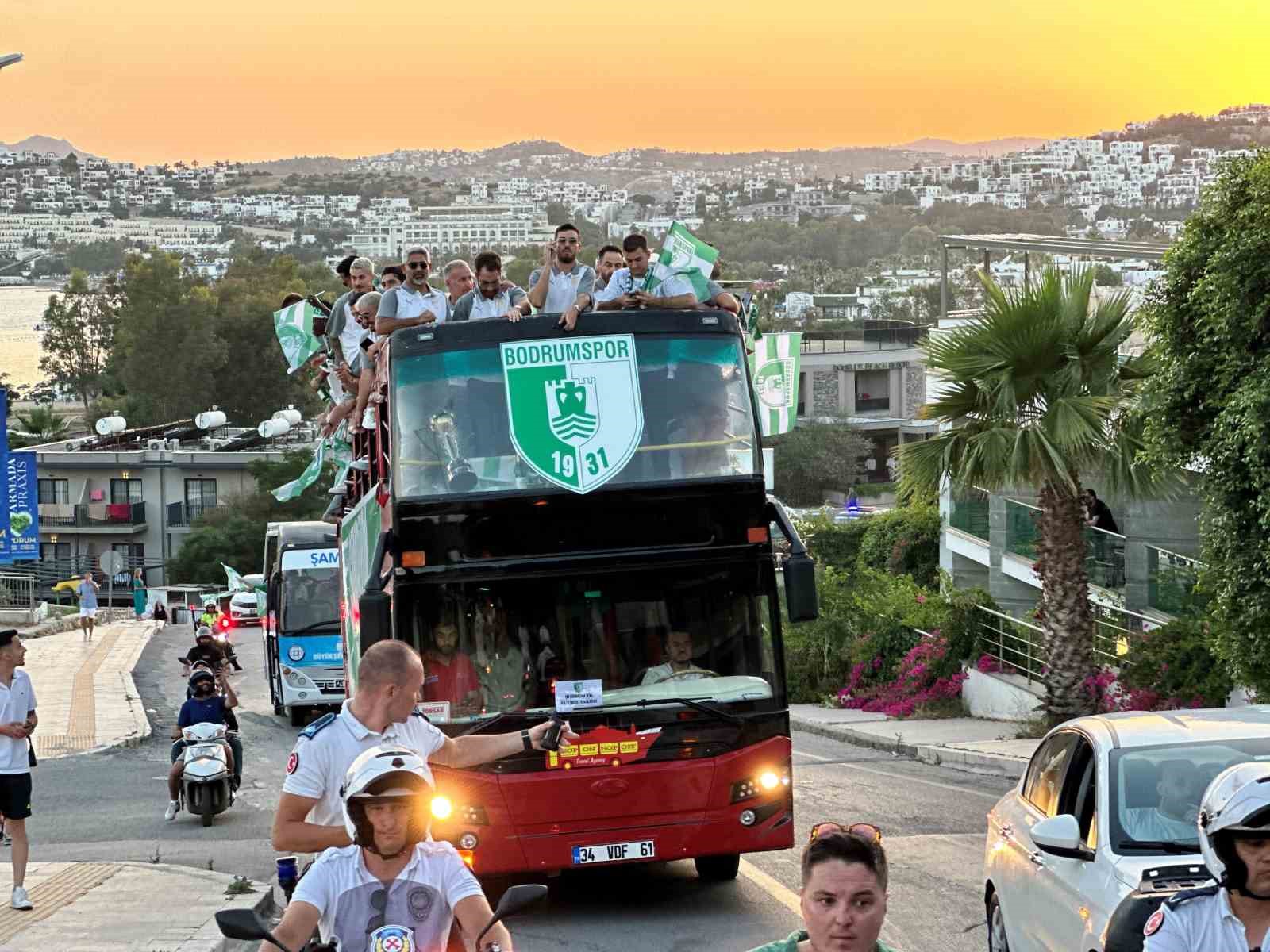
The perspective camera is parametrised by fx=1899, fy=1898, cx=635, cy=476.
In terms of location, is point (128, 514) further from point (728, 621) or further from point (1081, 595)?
point (728, 621)

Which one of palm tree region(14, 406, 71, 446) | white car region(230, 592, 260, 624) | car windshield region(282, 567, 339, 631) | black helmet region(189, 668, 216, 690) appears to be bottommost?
white car region(230, 592, 260, 624)

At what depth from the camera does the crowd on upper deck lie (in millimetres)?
13922

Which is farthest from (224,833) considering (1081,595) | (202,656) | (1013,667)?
(1013,667)

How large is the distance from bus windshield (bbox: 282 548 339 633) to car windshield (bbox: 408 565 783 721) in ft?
68.3

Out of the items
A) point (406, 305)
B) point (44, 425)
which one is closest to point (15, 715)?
point (406, 305)

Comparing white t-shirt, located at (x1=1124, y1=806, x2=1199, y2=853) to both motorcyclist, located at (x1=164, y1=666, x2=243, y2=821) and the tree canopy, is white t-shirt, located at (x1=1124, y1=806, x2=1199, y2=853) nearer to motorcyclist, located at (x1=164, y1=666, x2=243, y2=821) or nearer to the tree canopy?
the tree canopy

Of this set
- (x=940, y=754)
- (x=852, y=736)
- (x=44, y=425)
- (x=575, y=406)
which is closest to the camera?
(x=575, y=406)

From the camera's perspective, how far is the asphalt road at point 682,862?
12234 millimetres

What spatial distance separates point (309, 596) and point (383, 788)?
28.5 m

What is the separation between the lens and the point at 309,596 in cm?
3341

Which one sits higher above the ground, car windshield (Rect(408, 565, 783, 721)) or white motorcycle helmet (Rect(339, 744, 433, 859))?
white motorcycle helmet (Rect(339, 744, 433, 859))

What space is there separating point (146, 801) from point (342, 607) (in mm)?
3294

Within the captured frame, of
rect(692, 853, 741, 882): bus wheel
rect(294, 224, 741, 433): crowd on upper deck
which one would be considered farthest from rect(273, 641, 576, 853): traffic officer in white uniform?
rect(692, 853, 741, 882): bus wheel

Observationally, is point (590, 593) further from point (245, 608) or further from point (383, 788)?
point (245, 608)
